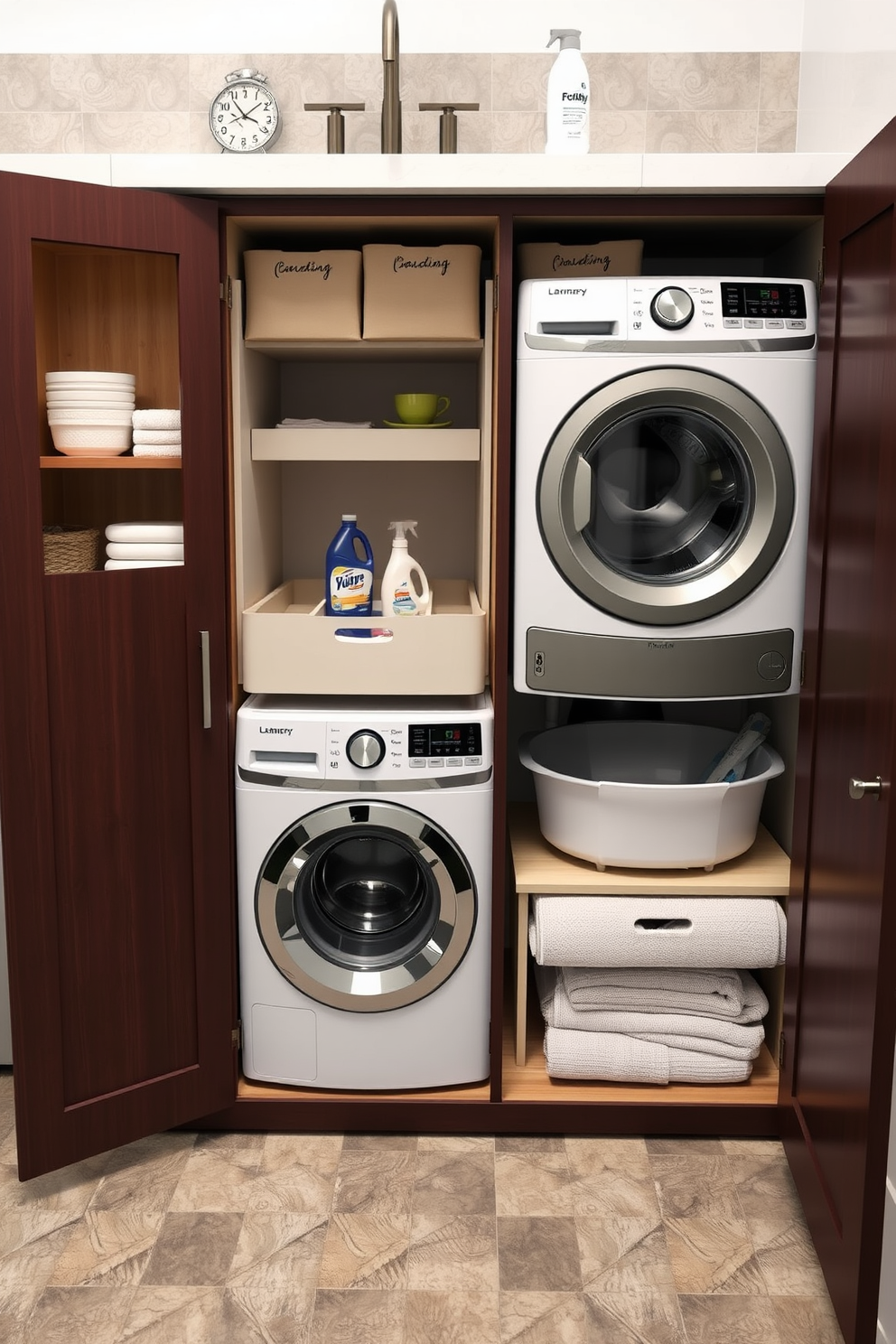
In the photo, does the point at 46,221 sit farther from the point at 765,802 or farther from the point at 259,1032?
the point at 765,802

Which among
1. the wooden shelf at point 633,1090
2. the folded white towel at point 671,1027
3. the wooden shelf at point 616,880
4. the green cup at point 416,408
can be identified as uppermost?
the green cup at point 416,408

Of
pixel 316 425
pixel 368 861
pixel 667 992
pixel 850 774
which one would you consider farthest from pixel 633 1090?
pixel 316 425

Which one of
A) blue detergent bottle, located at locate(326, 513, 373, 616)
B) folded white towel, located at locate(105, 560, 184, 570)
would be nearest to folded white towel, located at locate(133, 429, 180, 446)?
folded white towel, located at locate(105, 560, 184, 570)

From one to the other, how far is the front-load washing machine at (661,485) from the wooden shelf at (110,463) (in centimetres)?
67

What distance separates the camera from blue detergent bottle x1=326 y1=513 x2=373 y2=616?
2.28 m

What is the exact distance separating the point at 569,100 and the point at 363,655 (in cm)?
113

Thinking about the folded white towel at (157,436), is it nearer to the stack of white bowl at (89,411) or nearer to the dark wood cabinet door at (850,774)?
the stack of white bowl at (89,411)

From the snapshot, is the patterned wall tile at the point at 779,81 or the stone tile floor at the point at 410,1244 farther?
the patterned wall tile at the point at 779,81

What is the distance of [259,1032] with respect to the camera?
7.79 ft

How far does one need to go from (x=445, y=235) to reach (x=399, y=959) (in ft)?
5.01

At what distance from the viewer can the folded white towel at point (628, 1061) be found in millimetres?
2355

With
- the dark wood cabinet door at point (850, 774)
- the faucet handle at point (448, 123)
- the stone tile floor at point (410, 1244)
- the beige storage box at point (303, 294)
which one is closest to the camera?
the dark wood cabinet door at point (850, 774)

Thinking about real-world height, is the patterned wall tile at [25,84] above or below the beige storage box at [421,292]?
above

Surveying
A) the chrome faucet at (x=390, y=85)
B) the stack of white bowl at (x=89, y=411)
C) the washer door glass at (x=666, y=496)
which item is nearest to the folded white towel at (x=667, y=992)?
the washer door glass at (x=666, y=496)
